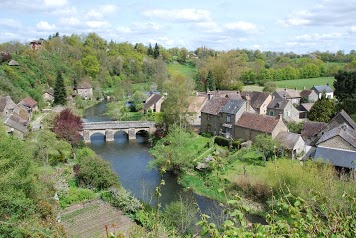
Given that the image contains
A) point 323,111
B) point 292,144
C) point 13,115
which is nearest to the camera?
point 292,144

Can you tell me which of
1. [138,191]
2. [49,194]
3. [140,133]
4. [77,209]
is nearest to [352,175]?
[138,191]

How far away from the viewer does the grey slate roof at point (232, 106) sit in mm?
42625

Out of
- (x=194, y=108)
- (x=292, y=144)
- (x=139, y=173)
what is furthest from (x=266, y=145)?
(x=194, y=108)

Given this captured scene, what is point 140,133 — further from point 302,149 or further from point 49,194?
point 49,194

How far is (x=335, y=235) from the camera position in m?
4.70

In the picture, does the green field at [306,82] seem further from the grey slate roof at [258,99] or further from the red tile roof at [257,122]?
the red tile roof at [257,122]

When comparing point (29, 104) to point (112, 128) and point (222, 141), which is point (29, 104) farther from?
point (222, 141)

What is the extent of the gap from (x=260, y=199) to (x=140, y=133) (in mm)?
28018

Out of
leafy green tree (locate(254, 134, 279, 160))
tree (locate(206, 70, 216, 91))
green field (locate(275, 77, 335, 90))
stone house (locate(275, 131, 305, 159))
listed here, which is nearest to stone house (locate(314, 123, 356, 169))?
stone house (locate(275, 131, 305, 159))

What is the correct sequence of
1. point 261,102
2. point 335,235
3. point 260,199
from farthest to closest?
point 261,102
point 260,199
point 335,235

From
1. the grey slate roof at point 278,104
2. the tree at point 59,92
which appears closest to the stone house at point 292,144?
the grey slate roof at point 278,104

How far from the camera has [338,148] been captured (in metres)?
31.4

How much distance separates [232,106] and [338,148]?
49.7ft

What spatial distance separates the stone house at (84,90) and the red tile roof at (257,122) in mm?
48789
